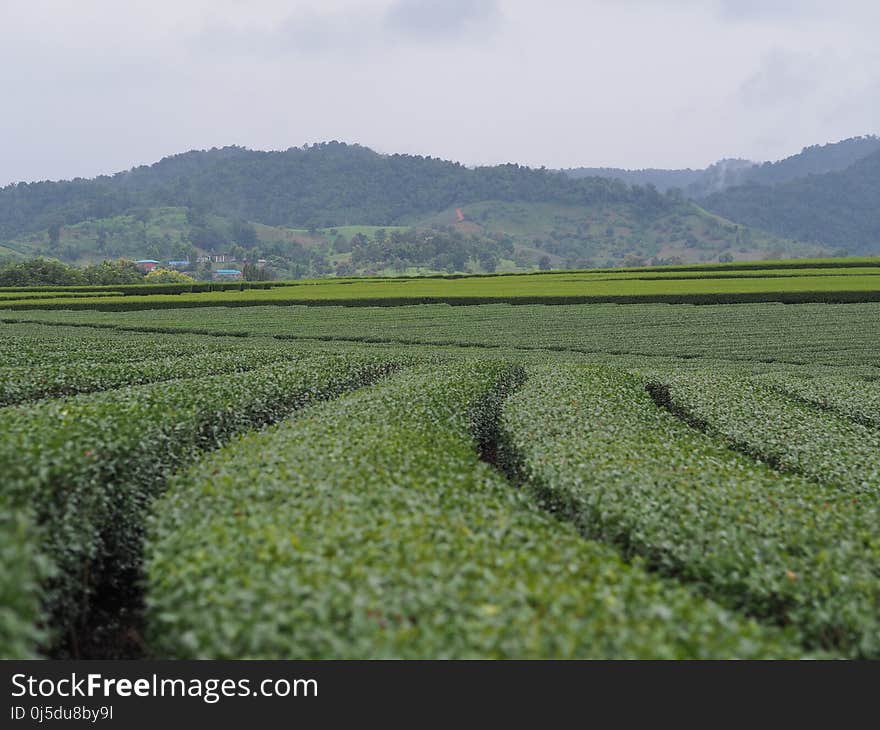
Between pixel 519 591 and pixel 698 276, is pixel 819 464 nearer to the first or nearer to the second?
pixel 519 591

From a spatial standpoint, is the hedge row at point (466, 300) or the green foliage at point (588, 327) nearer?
the green foliage at point (588, 327)

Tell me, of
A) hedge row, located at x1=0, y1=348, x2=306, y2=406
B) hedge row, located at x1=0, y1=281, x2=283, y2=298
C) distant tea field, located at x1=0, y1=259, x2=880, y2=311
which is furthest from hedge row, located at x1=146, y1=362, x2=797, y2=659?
hedge row, located at x1=0, y1=281, x2=283, y2=298

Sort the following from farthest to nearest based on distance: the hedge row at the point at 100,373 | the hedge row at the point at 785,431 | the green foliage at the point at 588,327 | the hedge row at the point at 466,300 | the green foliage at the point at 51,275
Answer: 1. the green foliage at the point at 51,275
2. the hedge row at the point at 466,300
3. the green foliage at the point at 588,327
4. the hedge row at the point at 100,373
5. the hedge row at the point at 785,431

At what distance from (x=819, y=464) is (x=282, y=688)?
11951 mm

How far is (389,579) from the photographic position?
281 inches

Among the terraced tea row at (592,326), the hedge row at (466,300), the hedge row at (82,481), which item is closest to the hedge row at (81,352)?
the hedge row at (82,481)

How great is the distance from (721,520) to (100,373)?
1851cm

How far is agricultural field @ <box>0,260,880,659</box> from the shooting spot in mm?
6637

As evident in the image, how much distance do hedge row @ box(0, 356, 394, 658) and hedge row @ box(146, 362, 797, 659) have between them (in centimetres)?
107

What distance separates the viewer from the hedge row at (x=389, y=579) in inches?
252

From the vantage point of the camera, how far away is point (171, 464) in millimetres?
13422

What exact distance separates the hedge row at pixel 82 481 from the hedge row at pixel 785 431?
435 inches

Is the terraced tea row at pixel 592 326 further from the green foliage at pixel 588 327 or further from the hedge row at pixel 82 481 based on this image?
the hedge row at pixel 82 481

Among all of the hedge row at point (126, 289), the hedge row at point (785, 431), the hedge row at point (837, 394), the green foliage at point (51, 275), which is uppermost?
the green foliage at point (51, 275)
